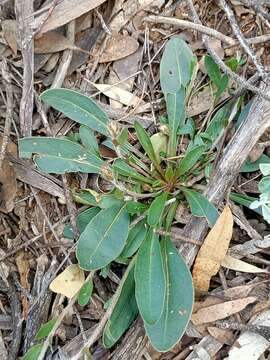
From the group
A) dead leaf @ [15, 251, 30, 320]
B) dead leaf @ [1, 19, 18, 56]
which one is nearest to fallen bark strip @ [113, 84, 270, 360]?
dead leaf @ [15, 251, 30, 320]

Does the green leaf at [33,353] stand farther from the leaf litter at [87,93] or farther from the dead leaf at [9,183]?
the dead leaf at [9,183]

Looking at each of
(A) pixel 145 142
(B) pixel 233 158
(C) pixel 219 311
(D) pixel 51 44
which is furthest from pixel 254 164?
(D) pixel 51 44

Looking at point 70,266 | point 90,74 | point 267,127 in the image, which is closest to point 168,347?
point 70,266

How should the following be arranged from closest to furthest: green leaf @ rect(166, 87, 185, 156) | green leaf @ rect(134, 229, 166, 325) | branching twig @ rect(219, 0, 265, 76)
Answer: green leaf @ rect(134, 229, 166, 325)
branching twig @ rect(219, 0, 265, 76)
green leaf @ rect(166, 87, 185, 156)

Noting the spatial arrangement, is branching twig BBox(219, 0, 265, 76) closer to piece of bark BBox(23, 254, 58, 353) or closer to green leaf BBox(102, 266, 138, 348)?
green leaf BBox(102, 266, 138, 348)

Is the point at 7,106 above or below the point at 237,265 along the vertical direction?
above

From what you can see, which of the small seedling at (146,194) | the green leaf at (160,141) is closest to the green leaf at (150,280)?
the small seedling at (146,194)

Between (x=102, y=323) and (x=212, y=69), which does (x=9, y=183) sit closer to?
(x=102, y=323)
